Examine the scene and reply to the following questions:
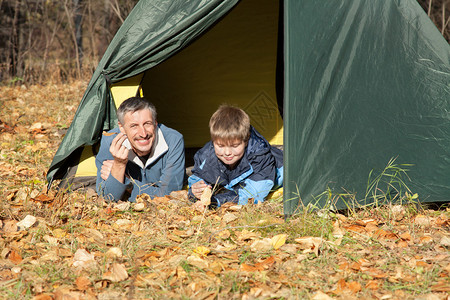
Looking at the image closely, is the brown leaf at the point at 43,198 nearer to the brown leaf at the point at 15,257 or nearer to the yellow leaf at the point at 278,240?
the brown leaf at the point at 15,257

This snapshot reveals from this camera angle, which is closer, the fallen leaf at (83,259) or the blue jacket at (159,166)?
the fallen leaf at (83,259)

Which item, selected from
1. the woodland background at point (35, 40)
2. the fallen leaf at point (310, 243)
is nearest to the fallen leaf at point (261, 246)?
the fallen leaf at point (310, 243)

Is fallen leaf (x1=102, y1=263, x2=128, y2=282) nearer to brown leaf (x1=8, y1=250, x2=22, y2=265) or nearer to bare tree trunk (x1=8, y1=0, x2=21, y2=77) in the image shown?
brown leaf (x1=8, y1=250, x2=22, y2=265)

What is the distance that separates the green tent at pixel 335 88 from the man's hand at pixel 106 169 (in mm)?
287

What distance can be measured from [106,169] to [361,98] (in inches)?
86.4

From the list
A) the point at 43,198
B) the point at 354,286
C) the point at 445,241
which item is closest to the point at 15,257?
the point at 43,198

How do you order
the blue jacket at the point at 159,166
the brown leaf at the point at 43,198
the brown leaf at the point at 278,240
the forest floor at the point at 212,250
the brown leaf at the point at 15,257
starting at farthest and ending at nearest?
1. the blue jacket at the point at 159,166
2. the brown leaf at the point at 43,198
3. the brown leaf at the point at 278,240
4. the brown leaf at the point at 15,257
5. the forest floor at the point at 212,250

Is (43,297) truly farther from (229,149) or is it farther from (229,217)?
(229,149)

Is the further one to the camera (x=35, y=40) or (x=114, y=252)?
(x=35, y=40)

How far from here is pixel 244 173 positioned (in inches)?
161

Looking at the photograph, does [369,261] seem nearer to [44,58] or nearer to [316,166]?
[316,166]

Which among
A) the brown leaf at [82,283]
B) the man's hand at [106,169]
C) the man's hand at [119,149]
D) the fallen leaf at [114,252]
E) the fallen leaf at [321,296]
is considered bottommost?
the fallen leaf at [321,296]

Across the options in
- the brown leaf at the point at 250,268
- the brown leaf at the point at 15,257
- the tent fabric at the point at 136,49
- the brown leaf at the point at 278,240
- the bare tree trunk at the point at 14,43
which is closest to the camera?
the brown leaf at the point at 250,268

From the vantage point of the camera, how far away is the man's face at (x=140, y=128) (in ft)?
13.0
